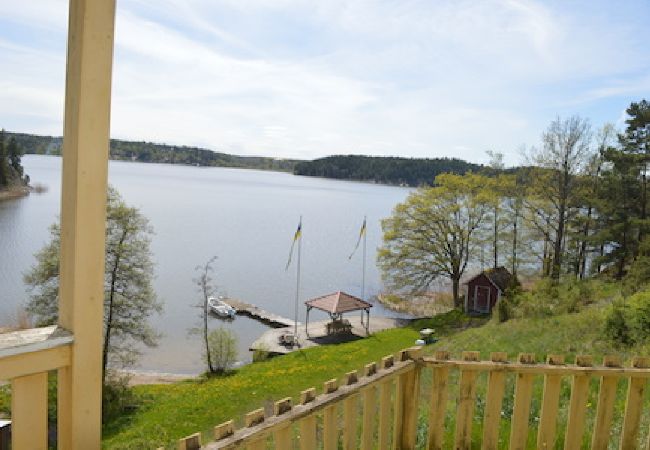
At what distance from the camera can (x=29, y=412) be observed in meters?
2.08

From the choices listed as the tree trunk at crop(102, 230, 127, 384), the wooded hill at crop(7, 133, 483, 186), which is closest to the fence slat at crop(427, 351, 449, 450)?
the tree trunk at crop(102, 230, 127, 384)

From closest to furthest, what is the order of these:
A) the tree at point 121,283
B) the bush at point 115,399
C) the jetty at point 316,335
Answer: the bush at point 115,399 → the tree at point 121,283 → the jetty at point 316,335

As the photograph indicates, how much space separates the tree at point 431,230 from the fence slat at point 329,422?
1011 inches

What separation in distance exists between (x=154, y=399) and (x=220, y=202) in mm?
79526

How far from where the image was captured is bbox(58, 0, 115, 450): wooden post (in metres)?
2.14

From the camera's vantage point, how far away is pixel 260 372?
19312mm

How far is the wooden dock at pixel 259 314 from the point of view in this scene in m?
29.9

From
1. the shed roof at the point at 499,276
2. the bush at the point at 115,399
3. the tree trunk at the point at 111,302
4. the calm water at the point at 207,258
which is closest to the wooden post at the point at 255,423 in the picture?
the calm water at the point at 207,258

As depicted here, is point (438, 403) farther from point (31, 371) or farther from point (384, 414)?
point (31, 371)

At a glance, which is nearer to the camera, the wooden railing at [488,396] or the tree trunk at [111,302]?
the wooden railing at [488,396]

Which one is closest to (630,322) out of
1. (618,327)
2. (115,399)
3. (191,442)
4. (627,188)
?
(618,327)

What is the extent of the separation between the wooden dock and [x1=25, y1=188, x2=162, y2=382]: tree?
12255 mm

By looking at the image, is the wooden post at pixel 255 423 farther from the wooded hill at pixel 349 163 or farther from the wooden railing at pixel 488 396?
the wooded hill at pixel 349 163

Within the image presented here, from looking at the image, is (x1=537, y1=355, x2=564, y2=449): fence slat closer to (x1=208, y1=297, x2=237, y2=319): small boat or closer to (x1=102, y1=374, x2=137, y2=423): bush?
(x1=102, y1=374, x2=137, y2=423): bush
